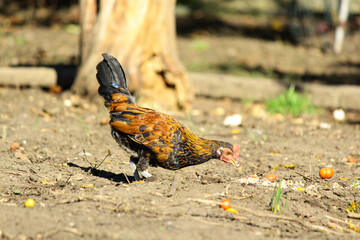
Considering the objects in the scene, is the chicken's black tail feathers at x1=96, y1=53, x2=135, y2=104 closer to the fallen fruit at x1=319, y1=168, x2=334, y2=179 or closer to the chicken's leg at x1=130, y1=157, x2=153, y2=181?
the chicken's leg at x1=130, y1=157, x2=153, y2=181

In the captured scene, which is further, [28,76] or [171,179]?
[28,76]

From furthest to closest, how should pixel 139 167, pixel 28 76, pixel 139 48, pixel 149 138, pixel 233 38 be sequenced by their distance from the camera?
1. pixel 233 38
2. pixel 28 76
3. pixel 139 48
4. pixel 139 167
5. pixel 149 138

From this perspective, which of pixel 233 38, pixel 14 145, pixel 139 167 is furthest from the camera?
pixel 233 38

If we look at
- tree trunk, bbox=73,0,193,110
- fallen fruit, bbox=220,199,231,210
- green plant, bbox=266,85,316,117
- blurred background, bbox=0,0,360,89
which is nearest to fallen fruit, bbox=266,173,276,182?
fallen fruit, bbox=220,199,231,210

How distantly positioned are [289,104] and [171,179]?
8.29 ft

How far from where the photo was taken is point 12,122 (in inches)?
204

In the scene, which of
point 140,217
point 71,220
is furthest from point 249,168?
point 71,220

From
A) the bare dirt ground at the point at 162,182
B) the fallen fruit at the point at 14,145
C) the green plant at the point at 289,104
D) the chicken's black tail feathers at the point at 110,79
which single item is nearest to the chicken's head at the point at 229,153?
the bare dirt ground at the point at 162,182

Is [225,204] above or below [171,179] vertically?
above

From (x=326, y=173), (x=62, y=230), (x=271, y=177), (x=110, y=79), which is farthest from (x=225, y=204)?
(x=110, y=79)

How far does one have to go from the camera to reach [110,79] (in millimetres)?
4160

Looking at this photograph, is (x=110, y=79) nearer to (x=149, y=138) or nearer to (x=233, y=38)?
(x=149, y=138)

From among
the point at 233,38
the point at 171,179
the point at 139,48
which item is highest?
the point at 233,38

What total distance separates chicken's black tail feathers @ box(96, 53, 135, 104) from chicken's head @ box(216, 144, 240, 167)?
84cm
